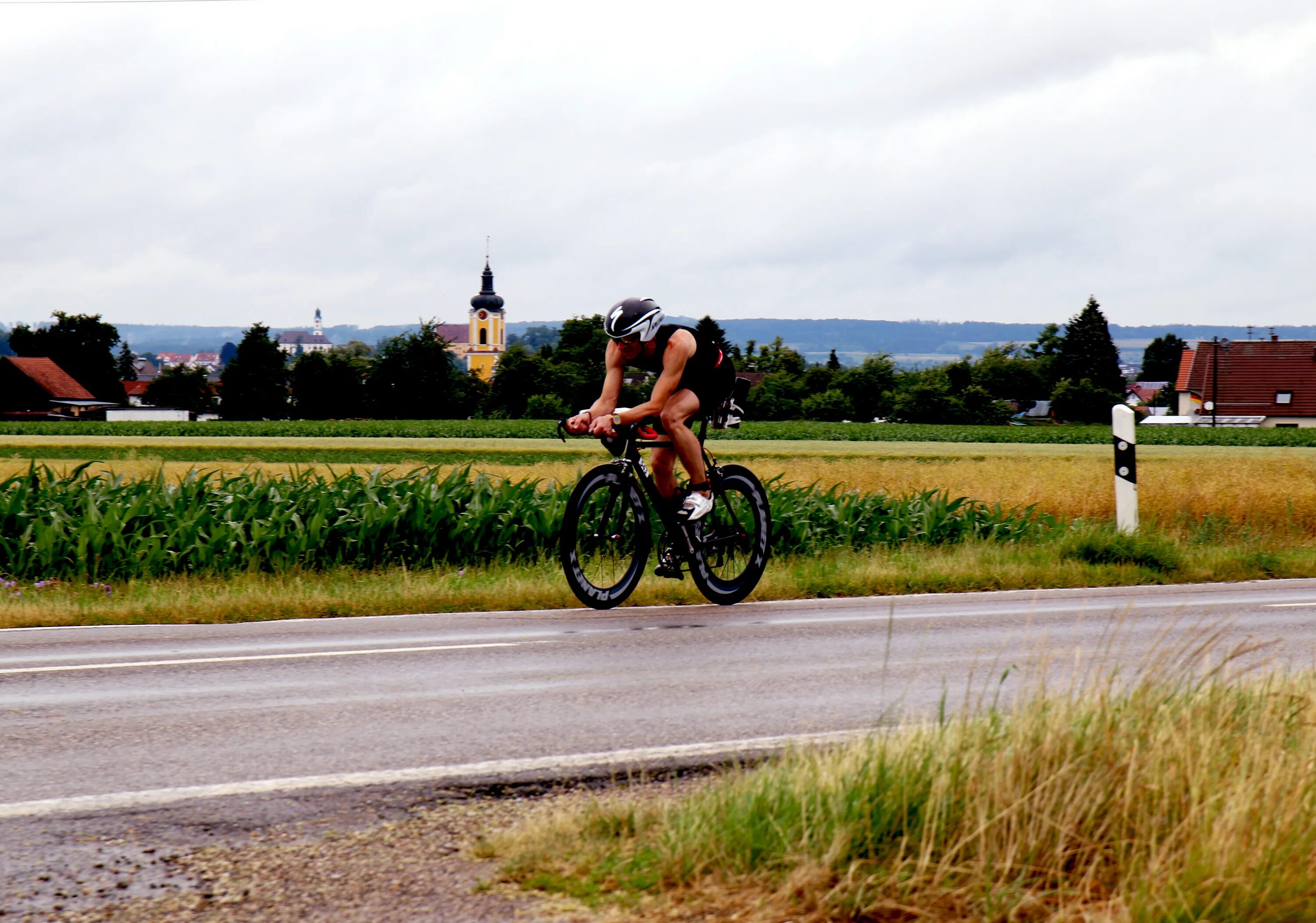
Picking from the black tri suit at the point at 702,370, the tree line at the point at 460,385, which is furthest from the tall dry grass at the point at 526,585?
the tree line at the point at 460,385

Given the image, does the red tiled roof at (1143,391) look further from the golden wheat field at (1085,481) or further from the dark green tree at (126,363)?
the golden wheat field at (1085,481)

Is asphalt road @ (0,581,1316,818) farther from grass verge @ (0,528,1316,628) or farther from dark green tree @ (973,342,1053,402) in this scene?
dark green tree @ (973,342,1053,402)

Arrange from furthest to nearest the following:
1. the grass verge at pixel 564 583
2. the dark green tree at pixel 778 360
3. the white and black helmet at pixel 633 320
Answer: the dark green tree at pixel 778 360, the grass verge at pixel 564 583, the white and black helmet at pixel 633 320

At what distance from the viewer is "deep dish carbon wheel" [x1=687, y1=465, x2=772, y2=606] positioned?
379 inches

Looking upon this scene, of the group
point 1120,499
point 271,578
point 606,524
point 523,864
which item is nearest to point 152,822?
point 523,864

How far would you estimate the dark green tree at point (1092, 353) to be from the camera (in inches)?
5522

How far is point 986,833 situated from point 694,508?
5694mm

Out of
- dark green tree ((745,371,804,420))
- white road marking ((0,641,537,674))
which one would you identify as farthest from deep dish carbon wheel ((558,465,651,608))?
dark green tree ((745,371,804,420))

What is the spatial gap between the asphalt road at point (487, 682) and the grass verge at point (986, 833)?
660 mm

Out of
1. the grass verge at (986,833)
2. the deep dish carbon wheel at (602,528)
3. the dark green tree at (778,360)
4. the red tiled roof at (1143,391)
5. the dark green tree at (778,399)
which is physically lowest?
the grass verge at (986,833)

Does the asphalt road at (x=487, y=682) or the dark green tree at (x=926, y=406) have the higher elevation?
the dark green tree at (x=926, y=406)

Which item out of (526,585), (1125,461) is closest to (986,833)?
(526,585)

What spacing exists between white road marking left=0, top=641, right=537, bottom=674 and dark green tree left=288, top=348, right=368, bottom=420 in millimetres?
105910

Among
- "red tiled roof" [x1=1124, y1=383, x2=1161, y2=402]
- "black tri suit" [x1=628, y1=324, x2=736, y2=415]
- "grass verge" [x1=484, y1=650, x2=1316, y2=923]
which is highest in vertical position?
"red tiled roof" [x1=1124, y1=383, x2=1161, y2=402]
